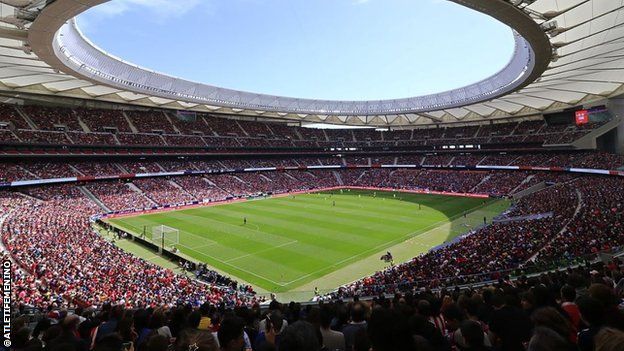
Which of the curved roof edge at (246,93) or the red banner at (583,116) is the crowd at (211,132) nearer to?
the red banner at (583,116)

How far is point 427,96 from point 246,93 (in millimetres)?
34294

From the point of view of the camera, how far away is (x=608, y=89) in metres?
42.4

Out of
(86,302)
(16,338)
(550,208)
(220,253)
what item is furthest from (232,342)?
(550,208)

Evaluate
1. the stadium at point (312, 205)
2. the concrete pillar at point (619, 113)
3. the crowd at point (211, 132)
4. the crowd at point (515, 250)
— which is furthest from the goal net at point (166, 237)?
the concrete pillar at point (619, 113)

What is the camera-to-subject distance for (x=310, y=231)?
115 ft

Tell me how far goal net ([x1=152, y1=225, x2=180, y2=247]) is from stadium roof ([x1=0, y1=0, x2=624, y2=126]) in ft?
56.1

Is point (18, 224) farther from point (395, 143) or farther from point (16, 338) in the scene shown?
point (395, 143)

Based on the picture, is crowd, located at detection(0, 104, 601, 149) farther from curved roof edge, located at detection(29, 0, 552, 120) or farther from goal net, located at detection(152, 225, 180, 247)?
goal net, located at detection(152, 225, 180, 247)

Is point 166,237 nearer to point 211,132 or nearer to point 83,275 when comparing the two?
point 83,275

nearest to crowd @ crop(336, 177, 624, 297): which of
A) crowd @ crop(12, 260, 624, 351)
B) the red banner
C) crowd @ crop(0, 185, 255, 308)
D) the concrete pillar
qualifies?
crowd @ crop(0, 185, 255, 308)

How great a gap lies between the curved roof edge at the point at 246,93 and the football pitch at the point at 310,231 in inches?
645

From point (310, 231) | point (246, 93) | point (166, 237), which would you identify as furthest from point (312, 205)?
point (246, 93)

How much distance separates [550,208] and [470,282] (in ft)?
63.6

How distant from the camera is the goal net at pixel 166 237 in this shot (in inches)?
1209
